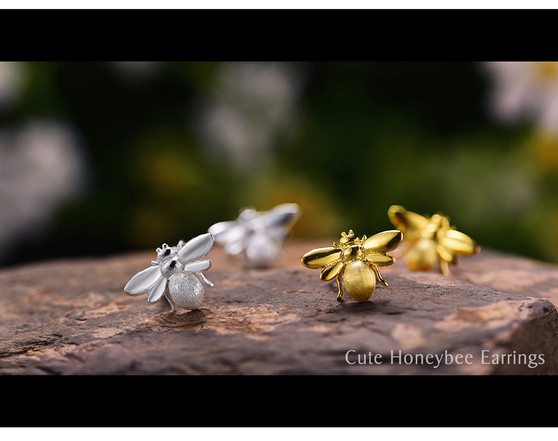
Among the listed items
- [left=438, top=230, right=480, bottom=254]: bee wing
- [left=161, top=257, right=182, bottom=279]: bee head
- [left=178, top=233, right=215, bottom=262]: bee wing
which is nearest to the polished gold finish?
[left=438, top=230, right=480, bottom=254]: bee wing

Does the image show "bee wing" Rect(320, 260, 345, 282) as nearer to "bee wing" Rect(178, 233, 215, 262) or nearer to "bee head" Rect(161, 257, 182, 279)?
"bee wing" Rect(178, 233, 215, 262)

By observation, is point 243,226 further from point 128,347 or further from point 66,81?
point 66,81

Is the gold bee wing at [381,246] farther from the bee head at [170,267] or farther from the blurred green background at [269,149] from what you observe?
the blurred green background at [269,149]

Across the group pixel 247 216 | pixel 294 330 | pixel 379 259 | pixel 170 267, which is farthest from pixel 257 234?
pixel 294 330

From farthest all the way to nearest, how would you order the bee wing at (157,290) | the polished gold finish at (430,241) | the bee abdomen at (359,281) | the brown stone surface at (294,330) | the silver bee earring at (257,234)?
the silver bee earring at (257,234), the polished gold finish at (430,241), the bee wing at (157,290), the bee abdomen at (359,281), the brown stone surface at (294,330)

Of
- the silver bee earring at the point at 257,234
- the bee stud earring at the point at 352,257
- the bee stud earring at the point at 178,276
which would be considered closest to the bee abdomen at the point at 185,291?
the bee stud earring at the point at 178,276

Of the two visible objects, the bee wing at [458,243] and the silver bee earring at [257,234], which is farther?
the silver bee earring at [257,234]
